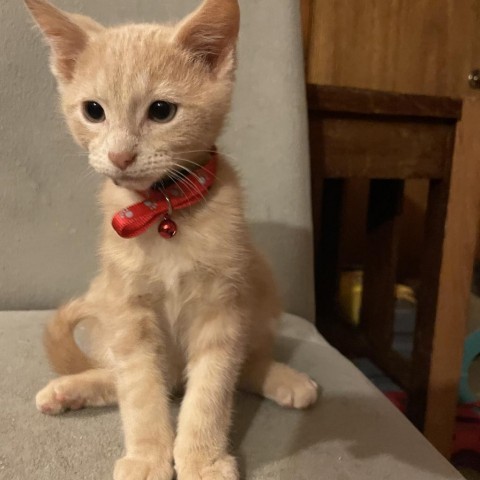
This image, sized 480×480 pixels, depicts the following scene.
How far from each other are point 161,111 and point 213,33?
0.31 ft

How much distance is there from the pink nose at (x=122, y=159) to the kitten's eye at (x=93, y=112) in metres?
0.06

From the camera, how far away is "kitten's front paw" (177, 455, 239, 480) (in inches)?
19.2

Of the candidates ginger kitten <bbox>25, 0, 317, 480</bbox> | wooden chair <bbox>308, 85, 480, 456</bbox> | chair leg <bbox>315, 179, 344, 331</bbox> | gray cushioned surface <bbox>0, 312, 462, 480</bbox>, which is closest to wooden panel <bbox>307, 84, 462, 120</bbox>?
wooden chair <bbox>308, 85, 480, 456</bbox>

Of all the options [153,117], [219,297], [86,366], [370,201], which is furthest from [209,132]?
[370,201]

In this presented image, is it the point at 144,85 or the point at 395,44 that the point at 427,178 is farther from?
the point at 395,44

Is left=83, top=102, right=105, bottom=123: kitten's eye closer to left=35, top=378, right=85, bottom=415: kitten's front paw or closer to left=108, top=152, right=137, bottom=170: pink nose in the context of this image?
left=108, top=152, right=137, bottom=170: pink nose

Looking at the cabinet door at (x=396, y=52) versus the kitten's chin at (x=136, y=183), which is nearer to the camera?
the kitten's chin at (x=136, y=183)

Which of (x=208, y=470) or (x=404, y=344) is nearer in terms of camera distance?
(x=208, y=470)

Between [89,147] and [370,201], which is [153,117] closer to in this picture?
[89,147]

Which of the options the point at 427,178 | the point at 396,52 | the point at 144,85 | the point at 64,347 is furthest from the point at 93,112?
the point at 396,52

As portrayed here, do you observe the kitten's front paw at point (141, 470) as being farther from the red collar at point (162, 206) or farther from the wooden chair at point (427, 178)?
the wooden chair at point (427, 178)

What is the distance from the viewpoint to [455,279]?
0.90 m

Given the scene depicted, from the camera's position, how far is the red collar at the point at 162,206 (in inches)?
21.6

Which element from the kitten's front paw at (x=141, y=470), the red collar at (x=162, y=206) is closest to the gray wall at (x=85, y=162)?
the red collar at (x=162, y=206)
